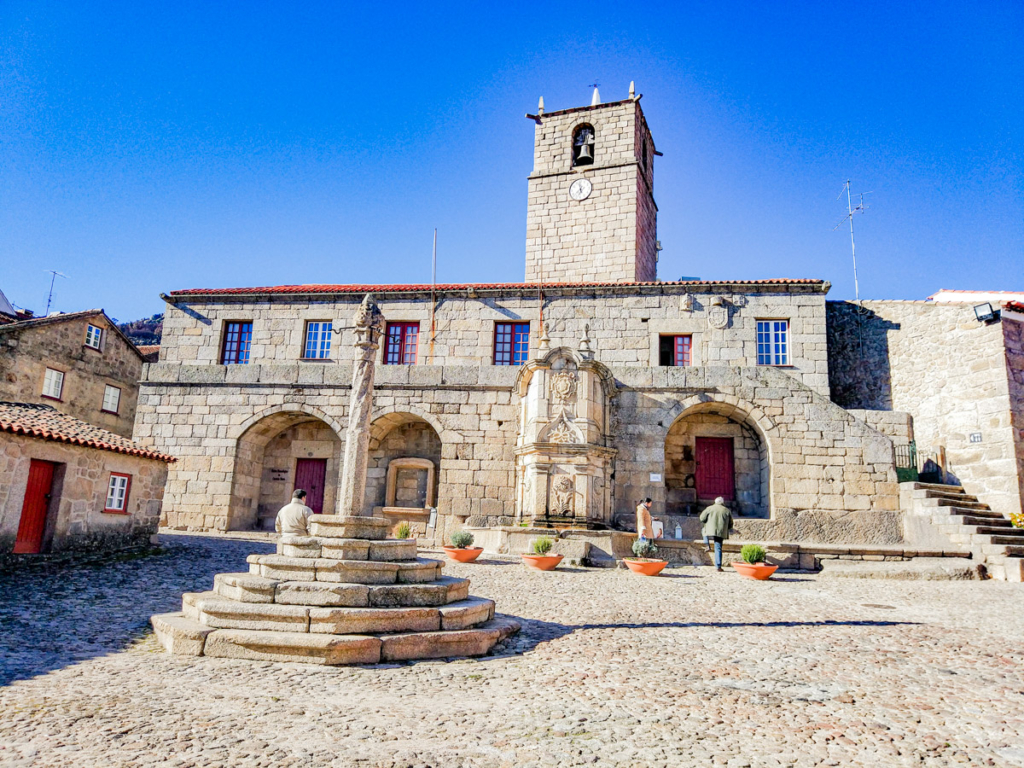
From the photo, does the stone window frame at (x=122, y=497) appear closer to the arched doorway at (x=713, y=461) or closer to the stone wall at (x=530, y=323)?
the stone wall at (x=530, y=323)

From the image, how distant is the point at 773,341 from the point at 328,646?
1532 centimetres

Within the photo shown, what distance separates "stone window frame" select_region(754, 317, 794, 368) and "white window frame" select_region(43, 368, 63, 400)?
21274mm

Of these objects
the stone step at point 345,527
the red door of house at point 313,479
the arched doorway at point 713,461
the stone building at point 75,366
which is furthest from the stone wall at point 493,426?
the stone step at point 345,527

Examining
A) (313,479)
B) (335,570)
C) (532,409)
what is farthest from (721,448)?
(335,570)

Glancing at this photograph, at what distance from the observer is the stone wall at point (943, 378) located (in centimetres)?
1446

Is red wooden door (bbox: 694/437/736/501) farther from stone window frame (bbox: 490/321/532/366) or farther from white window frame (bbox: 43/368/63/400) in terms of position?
white window frame (bbox: 43/368/63/400)

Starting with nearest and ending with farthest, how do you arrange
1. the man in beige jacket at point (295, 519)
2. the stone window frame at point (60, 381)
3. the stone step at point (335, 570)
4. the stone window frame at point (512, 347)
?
the stone step at point (335, 570)
the man in beige jacket at point (295, 519)
the stone window frame at point (512, 347)
the stone window frame at point (60, 381)

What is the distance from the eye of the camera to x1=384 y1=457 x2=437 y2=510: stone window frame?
17.5 m

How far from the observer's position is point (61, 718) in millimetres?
3949

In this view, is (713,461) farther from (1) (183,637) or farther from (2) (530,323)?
(1) (183,637)

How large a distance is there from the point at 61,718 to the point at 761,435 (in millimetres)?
14958

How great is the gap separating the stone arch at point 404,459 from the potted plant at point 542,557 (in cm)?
596

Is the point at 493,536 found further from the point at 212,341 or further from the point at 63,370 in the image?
the point at 63,370

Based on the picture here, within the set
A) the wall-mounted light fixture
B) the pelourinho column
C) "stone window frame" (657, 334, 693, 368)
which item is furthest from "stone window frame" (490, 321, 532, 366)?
the wall-mounted light fixture
